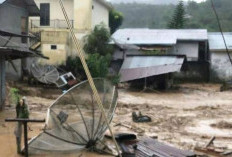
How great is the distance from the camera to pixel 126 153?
Result: 9945mm

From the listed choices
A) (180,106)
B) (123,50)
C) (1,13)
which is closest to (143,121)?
(180,106)

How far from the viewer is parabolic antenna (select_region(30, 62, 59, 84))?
25.1 metres

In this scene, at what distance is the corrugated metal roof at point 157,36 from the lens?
35.8 m

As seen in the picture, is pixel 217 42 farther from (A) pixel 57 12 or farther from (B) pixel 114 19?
(A) pixel 57 12

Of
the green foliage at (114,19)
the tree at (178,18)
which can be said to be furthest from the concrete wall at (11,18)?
the tree at (178,18)

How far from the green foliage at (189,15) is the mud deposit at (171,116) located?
68.0 ft

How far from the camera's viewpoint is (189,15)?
67062 mm

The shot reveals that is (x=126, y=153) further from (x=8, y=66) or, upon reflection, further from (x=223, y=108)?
(x=8, y=66)

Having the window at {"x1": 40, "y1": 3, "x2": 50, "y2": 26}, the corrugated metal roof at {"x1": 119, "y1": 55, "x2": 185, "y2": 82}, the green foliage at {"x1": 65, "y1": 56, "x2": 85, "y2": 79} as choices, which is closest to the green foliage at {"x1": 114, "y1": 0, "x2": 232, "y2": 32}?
the corrugated metal roof at {"x1": 119, "y1": 55, "x2": 185, "y2": 82}

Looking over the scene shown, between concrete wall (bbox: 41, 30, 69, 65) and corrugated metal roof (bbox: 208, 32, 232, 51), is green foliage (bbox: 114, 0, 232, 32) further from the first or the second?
concrete wall (bbox: 41, 30, 69, 65)

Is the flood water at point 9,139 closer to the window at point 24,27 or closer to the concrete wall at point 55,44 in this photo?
the window at point 24,27

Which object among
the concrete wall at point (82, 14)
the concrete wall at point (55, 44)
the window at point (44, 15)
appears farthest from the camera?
the window at point (44, 15)

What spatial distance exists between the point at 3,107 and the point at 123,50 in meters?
18.5

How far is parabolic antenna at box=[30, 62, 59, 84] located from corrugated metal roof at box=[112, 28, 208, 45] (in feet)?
39.8
